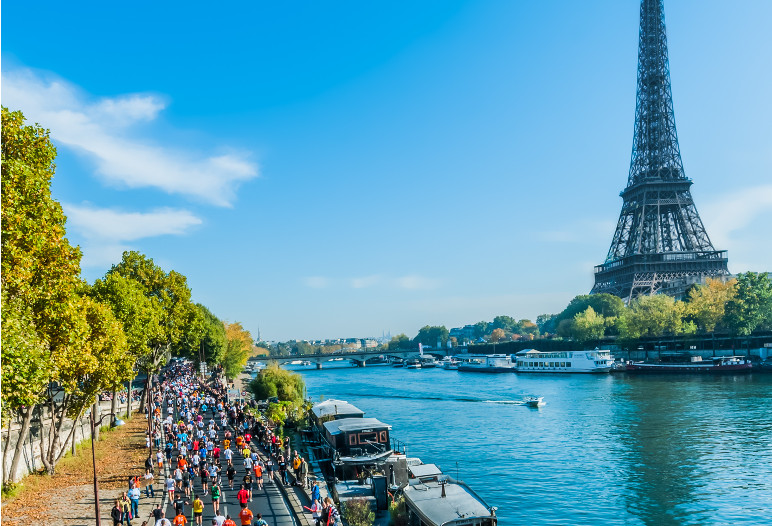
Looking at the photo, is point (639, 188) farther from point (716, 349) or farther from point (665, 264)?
point (716, 349)

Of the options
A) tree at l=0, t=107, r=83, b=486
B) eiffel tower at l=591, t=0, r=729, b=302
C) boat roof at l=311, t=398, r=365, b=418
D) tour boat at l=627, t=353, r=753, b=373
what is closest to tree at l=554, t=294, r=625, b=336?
eiffel tower at l=591, t=0, r=729, b=302

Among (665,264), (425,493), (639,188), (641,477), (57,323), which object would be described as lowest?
(641,477)

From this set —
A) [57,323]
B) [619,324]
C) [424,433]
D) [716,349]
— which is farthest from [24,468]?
[619,324]

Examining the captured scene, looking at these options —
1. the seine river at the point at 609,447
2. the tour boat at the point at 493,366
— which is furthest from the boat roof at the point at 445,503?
the tour boat at the point at 493,366

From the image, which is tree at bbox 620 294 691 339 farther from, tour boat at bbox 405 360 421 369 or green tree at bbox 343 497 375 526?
green tree at bbox 343 497 375 526

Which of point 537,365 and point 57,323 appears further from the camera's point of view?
point 537,365

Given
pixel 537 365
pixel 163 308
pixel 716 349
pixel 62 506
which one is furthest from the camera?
pixel 537 365
